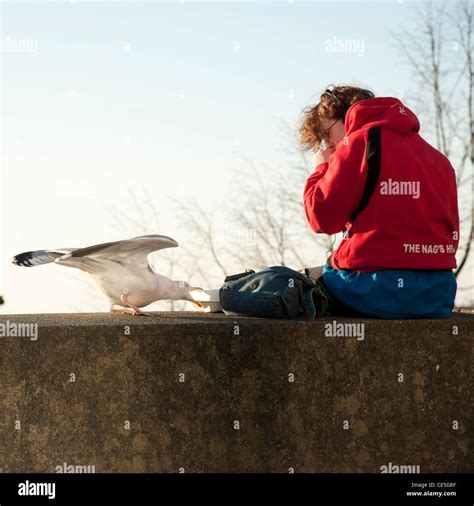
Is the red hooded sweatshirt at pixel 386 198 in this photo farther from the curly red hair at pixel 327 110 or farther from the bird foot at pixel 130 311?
the bird foot at pixel 130 311

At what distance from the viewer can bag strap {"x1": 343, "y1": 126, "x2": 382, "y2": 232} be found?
A: 393cm

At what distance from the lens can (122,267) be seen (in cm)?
440

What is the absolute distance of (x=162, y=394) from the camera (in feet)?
12.6

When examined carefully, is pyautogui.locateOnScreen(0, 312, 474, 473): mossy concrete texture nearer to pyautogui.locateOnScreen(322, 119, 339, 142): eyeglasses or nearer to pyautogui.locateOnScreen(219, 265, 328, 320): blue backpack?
pyautogui.locateOnScreen(219, 265, 328, 320): blue backpack

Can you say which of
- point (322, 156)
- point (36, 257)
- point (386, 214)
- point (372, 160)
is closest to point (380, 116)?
point (372, 160)

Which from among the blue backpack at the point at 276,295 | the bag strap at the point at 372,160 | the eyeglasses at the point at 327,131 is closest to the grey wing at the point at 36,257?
the blue backpack at the point at 276,295

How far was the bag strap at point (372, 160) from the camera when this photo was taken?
3.93m

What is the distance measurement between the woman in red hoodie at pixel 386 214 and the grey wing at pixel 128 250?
0.77 m

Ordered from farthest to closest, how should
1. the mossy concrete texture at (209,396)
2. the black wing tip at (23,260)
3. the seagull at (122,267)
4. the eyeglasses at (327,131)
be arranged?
the black wing tip at (23,260), the eyeglasses at (327,131), the seagull at (122,267), the mossy concrete texture at (209,396)

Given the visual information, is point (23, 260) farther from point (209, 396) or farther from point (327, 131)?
point (327, 131)

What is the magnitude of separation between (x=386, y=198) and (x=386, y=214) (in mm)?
77
